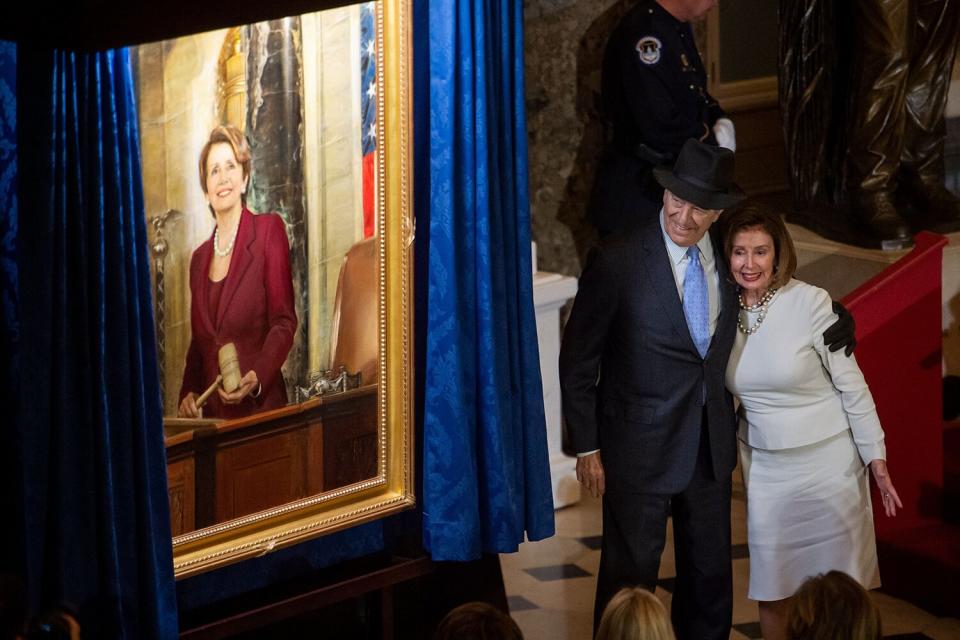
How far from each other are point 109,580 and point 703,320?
180cm

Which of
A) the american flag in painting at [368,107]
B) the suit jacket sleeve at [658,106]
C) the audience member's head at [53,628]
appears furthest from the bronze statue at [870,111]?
the audience member's head at [53,628]

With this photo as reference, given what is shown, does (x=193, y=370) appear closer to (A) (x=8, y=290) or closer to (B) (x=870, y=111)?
(A) (x=8, y=290)

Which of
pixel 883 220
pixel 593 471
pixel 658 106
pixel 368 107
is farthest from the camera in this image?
pixel 883 220

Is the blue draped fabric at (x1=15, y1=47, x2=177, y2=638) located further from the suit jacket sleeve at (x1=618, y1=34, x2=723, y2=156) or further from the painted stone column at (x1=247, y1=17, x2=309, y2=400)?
the suit jacket sleeve at (x1=618, y1=34, x2=723, y2=156)

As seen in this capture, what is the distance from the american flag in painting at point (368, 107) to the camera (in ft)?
13.6

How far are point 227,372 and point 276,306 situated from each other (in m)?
0.24

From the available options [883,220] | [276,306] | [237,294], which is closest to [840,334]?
[276,306]

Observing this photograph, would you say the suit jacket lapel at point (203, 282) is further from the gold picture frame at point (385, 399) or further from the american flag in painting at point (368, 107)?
the american flag in painting at point (368, 107)

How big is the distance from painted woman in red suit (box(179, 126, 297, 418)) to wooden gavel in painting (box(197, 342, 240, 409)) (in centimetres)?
1

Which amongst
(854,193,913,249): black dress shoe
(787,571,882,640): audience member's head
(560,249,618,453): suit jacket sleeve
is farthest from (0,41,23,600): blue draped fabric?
(854,193,913,249): black dress shoe

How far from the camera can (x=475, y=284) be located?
14.5 feet

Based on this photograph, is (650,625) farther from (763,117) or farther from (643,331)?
(763,117)

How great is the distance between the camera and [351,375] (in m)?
4.35

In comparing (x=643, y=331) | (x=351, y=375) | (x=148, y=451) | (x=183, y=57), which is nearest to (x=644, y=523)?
(x=643, y=331)
